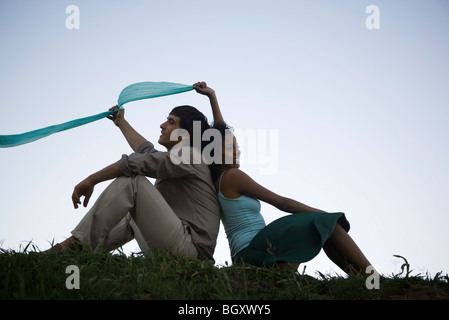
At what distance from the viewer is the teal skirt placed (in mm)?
3910

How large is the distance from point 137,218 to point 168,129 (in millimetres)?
1350

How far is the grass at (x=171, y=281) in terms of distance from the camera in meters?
3.03

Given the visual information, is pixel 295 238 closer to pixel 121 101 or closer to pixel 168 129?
pixel 168 129

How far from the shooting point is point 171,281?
337 centimetres

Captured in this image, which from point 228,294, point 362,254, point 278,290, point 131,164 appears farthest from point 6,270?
point 362,254

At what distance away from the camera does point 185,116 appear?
515 centimetres

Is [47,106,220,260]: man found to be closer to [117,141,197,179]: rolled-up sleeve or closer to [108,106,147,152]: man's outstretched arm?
[117,141,197,179]: rolled-up sleeve

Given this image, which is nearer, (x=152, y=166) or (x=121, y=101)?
(x=152, y=166)

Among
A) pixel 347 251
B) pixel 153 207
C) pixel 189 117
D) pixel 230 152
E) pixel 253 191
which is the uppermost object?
pixel 189 117

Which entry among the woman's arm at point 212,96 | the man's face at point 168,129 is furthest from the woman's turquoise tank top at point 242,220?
the woman's arm at point 212,96

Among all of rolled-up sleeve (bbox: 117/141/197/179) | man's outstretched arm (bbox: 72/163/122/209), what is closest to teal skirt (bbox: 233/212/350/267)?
rolled-up sleeve (bbox: 117/141/197/179)

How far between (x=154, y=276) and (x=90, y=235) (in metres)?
0.96

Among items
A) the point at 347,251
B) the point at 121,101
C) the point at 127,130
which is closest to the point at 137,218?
the point at 127,130
